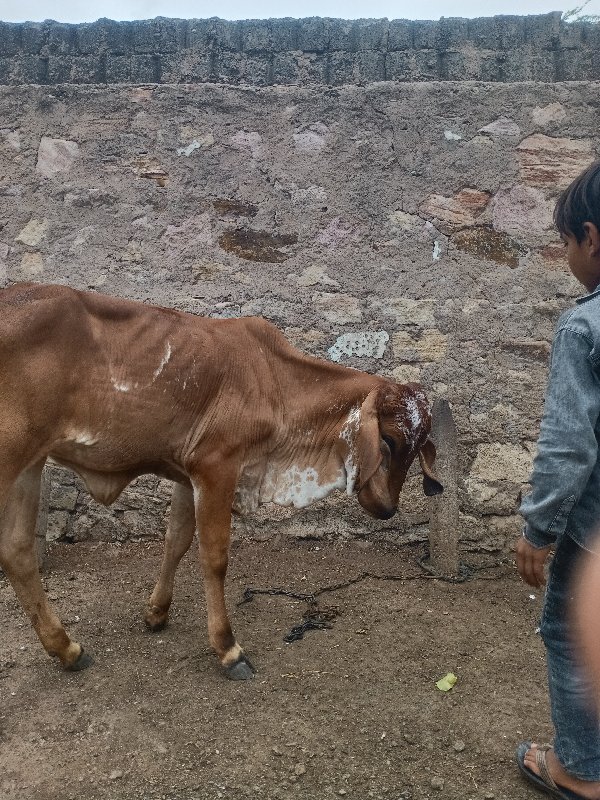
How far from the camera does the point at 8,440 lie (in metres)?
2.67

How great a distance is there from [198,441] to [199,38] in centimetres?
293

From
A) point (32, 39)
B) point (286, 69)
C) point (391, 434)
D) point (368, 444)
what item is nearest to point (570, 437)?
point (368, 444)

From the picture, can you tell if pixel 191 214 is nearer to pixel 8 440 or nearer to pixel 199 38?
pixel 199 38

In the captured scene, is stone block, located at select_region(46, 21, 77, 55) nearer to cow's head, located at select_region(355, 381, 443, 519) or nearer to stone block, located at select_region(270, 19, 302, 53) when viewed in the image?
stone block, located at select_region(270, 19, 302, 53)

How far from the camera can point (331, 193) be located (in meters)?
4.57

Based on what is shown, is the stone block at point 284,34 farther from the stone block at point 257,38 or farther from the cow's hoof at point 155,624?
the cow's hoof at point 155,624

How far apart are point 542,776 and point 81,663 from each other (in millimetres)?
1783

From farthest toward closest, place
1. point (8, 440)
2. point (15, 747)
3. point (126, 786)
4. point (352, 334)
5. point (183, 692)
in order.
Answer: point (352, 334) < point (183, 692) < point (8, 440) < point (15, 747) < point (126, 786)

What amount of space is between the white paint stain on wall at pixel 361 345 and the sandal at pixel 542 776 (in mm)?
2430

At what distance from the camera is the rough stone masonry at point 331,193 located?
173 inches

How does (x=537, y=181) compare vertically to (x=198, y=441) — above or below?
above

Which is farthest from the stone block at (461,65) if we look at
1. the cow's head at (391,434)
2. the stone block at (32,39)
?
the stone block at (32,39)

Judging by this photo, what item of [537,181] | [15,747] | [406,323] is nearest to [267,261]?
[406,323]

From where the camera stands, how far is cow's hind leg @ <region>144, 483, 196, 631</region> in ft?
11.1
